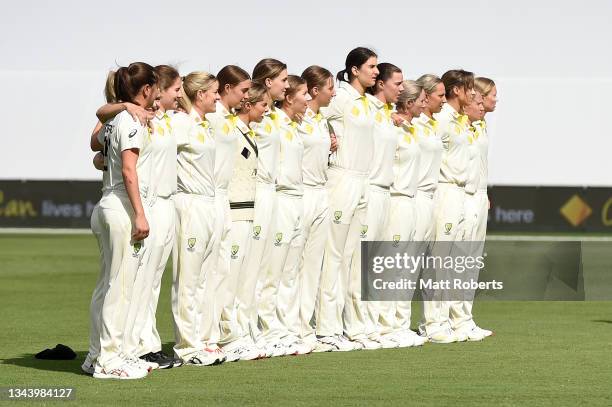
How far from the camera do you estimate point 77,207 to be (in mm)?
30672

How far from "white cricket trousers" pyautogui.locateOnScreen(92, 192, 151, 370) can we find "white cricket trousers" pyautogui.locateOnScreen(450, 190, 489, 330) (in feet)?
13.7

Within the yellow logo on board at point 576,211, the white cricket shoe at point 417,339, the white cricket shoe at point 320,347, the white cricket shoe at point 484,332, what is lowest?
the yellow logo on board at point 576,211

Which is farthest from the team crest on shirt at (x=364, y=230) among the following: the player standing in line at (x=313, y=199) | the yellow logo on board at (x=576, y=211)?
the yellow logo on board at (x=576, y=211)

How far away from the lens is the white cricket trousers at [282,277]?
33.3ft

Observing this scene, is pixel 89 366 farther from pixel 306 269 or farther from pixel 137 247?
pixel 306 269

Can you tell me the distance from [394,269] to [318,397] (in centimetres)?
348

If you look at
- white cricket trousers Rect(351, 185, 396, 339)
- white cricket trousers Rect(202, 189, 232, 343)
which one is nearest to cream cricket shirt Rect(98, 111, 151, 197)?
white cricket trousers Rect(202, 189, 232, 343)

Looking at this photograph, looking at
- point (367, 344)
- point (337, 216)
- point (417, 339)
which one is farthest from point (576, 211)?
point (337, 216)

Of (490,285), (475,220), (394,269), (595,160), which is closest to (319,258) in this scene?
(394,269)

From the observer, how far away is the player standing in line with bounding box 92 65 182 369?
869 centimetres

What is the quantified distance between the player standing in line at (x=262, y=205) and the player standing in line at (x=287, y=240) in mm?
95

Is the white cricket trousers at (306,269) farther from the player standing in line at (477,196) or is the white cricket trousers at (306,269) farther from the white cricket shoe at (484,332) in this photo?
the white cricket shoe at (484,332)

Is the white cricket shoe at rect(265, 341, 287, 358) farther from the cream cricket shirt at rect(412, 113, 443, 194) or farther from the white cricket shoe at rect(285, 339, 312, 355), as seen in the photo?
the cream cricket shirt at rect(412, 113, 443, 194)

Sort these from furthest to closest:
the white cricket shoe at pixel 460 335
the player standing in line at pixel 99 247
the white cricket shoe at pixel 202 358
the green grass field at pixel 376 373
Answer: the white cricket shoe at pixel 460 335 → the white cricket shoe at pixel 202 358 → the player standing in line at pixel 99 247 → the green grass field at pixel 376 373
